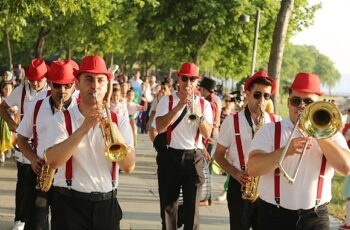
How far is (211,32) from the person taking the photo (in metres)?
21.5

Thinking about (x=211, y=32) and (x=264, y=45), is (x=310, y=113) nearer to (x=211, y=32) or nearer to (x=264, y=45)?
(x=211, y=32)

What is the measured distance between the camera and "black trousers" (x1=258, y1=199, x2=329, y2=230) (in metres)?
4.50

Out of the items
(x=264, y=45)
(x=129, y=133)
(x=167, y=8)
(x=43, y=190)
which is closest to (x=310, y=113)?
(x=129, y=133)

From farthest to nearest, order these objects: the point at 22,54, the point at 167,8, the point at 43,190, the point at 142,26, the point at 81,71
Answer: the point at 22,54 < the point at 142,26 < the point at 167,8 < the point at 43,190 < the point at 81,71

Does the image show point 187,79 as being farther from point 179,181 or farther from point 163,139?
point 179,181

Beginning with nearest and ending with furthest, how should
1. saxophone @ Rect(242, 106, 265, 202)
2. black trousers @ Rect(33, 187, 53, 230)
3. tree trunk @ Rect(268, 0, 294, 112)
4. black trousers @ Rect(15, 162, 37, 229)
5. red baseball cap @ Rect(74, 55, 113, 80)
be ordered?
red baseball cap @ Rect(74, 55, 113, 80) < saxophone @ Rect(242, 106, 265, 202) < black trousers @ Rect(33, 187, 53, 230) < black trousers @ Rect(15, 162, 37, 229) < tree trunk @ Rect(268, 0, 294, 112)

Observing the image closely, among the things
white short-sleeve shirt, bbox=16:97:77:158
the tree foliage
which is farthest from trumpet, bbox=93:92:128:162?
the tree foliage

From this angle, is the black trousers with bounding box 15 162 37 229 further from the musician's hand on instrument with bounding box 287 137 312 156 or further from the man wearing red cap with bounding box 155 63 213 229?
the musician's hand on instrument with bounding box 287 137 312 156

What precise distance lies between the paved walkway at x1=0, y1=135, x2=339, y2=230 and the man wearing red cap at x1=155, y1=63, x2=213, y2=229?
1.27 m

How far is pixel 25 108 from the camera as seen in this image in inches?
271

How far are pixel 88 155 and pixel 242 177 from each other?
6.35 feet

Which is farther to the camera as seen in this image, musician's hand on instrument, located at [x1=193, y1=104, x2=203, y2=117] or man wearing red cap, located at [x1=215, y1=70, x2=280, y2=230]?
musician's hand on instrument, located at [x1=193, y1=104, x2=203, y2=117]

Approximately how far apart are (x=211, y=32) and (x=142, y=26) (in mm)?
2376

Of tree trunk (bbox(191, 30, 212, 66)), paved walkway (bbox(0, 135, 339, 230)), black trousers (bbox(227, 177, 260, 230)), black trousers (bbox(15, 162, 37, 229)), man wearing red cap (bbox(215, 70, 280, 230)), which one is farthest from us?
Result: tree trunk (bbox(191, 30, 212, 66))
